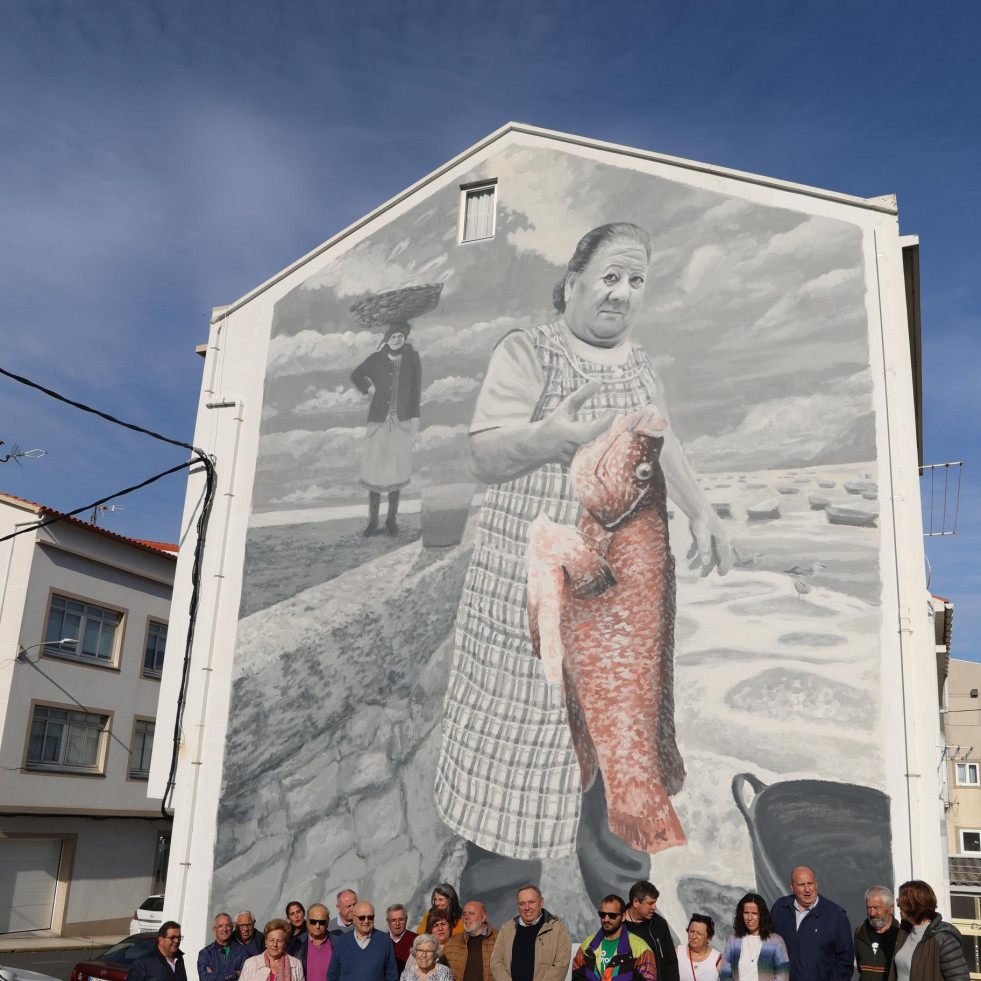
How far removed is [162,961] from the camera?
796 centimetres

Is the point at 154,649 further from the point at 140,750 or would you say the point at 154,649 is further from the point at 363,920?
the point at 363,920

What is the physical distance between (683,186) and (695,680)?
604cm

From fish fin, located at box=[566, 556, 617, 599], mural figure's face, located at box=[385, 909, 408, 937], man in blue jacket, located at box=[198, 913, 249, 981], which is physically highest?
fish fin, located at box=[566, 556, 617, 599]

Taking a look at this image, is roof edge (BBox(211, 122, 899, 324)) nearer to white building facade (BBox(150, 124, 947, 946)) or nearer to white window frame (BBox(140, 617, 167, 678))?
white building facade (BBox(150, 124, 947, 946))

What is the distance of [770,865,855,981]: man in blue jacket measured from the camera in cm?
716

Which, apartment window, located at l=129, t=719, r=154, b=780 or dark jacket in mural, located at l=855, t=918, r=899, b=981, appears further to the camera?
apartment window, located at l=129, t=719, r=154, b=780

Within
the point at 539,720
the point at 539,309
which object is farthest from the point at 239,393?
the point at 539,720

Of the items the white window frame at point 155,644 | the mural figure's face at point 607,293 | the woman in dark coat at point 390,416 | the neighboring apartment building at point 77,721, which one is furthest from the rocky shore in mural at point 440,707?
Answer: the white window frame at point 155,644

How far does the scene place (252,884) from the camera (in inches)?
488

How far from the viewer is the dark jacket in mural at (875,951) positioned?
698cm

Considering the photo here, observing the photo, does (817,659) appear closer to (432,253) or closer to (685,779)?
(685,779)

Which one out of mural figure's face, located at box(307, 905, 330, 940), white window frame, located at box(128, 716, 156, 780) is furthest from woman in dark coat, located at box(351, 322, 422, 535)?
white window frame, located at box(128, 716, 156, 780)

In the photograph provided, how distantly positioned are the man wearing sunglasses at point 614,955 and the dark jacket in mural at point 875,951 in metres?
1.43

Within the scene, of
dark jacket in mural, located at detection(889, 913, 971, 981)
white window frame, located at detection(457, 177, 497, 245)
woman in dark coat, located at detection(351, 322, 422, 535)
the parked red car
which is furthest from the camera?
white window frame, located at detection(457, 177, 497, 245)
